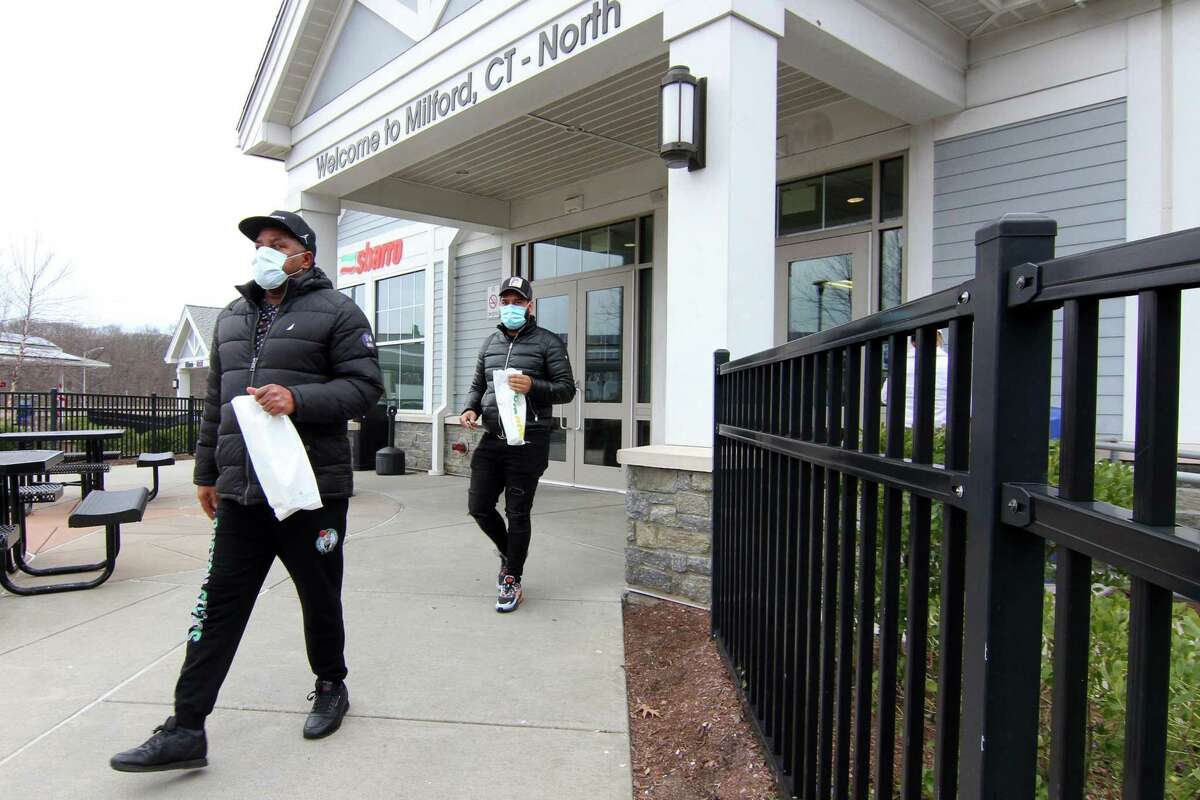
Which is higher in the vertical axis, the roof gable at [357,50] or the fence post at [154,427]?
the roof gable at [357,50]

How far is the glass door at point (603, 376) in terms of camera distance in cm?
912

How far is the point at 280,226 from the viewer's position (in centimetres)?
283

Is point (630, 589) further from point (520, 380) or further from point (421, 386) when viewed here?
point (421, 386)

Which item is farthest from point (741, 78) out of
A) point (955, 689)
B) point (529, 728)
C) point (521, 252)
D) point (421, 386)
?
point (421, 386)

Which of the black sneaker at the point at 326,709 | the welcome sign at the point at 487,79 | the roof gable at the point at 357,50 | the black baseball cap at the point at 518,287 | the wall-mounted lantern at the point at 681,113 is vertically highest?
the roof gable at the point at 357,50

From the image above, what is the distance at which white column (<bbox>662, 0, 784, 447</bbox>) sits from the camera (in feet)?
14.2

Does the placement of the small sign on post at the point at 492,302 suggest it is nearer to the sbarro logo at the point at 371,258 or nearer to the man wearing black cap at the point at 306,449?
the sbarro logo at the point at 371,258

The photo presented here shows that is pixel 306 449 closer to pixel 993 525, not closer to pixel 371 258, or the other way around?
pixel 993 525

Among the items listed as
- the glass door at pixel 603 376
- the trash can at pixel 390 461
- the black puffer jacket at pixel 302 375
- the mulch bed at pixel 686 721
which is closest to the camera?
the mulch bed at pixel 686 721

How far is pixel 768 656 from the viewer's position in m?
2.61

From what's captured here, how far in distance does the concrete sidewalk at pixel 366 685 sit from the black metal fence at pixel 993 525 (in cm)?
118

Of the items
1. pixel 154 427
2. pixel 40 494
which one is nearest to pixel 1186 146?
pixel 40 494

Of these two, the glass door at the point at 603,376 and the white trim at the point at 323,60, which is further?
the glass door at the point at 603,376

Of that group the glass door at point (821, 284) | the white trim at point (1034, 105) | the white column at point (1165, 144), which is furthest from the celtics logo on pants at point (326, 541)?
the white trim at point (1034, 105)
